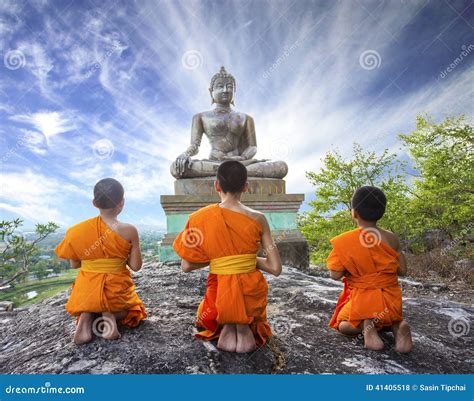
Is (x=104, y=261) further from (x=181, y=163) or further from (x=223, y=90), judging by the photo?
(x=223, y=90)

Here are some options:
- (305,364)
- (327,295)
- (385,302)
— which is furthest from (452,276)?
(305,364)

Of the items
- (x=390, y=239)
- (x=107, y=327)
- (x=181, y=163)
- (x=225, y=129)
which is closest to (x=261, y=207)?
(x=181, y=163)

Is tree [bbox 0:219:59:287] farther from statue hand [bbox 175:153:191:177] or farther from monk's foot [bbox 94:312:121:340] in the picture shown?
monk's foot [bbox 94:312:121:340]

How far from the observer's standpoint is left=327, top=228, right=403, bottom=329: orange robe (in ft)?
8.01

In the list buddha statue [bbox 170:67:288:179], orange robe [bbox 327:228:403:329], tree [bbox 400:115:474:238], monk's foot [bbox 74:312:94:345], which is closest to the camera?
monk's foot [bbox 74:312:94:345]

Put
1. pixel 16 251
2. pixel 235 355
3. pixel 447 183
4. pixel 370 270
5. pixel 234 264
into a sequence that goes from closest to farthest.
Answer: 1. pixel 235 355
2. pixel 234 264
3. pixel 370 270
4. pixel 16 251
5. pixel 447 183

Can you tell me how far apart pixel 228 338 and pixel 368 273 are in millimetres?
1122

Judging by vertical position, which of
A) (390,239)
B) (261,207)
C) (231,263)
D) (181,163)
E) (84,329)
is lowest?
(84,329)

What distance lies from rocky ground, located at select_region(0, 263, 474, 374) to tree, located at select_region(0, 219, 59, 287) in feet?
8.99

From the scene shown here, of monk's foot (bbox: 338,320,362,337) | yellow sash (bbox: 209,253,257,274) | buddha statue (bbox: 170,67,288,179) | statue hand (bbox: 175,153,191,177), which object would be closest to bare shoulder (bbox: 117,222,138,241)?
yellow sash (bbox: 209,253,257,274)

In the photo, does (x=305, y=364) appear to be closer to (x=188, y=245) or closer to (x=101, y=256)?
(x=188, y=245)

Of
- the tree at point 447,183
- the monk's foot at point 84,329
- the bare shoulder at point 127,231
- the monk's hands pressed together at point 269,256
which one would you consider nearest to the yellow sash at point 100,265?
the bare shoulder at point 127,231

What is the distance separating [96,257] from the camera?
2.52 metres

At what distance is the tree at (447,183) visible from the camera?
31.7 feet
